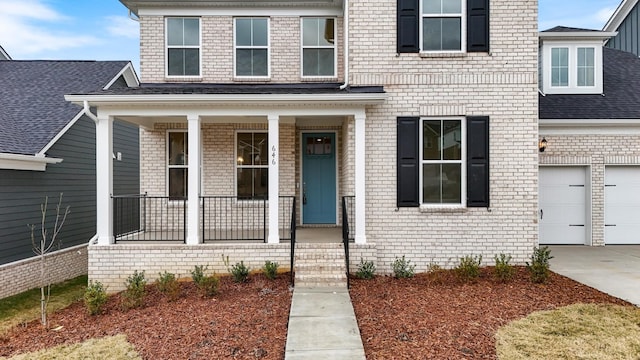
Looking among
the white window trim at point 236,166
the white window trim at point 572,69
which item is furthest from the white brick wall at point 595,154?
the white window trim at point 236,166

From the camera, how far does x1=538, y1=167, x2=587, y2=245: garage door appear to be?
32.6 ft

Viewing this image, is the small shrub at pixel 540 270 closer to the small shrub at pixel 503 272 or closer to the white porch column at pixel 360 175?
the small shrub at pixel 503 272

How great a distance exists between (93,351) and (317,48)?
724cm

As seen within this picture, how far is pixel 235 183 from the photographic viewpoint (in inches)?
355

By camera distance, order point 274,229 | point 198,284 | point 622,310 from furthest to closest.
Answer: point 274,229
point 198,284
point 622,310

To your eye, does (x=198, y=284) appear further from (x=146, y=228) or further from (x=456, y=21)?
(x=456, y=21)

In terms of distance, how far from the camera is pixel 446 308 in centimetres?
545

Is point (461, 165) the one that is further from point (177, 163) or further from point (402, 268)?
point (177, 163)

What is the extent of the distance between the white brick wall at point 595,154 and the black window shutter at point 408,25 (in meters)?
4.71

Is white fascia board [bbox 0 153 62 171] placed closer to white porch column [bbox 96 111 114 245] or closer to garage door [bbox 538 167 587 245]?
white porch column [bbox 96 111 114 245]

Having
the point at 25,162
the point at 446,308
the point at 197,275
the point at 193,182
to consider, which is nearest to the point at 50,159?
the point at 25,162

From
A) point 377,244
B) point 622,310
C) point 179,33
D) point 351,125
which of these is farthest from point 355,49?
point 622,310

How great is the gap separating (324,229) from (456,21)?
197 inches

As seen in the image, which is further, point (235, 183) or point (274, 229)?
point (235, 183)
